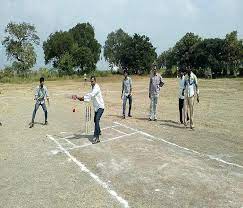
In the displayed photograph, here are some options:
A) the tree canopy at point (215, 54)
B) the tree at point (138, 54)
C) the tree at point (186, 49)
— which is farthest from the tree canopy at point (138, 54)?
the tree canopy at point (215, 54)

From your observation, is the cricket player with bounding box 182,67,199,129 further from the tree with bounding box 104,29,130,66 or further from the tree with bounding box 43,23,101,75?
the tree with bounding box 104,29,130,66

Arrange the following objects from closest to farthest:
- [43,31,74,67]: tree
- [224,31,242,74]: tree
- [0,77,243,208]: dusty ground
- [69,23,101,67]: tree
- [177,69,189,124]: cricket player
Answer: [0,77,243,208]: dusty ground
[177,69,189,124]: cricket player
[224,31,242,74]: tree
[43,31,74,67]: tree
[69,23,101,67]: tree

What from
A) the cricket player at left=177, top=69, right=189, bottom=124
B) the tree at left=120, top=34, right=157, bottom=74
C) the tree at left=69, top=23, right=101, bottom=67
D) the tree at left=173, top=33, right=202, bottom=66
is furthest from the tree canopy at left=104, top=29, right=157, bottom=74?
the cricket player at left=177, top=69, right=189, bottom=124

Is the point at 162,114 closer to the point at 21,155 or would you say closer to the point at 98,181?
the point at 21,155

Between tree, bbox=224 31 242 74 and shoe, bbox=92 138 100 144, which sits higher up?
tree, bbox=224 31 242 74

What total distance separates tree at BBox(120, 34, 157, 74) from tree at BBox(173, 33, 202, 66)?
5.11 metres

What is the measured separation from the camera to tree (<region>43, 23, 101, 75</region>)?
294ft

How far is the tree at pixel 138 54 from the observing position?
88.2 meters

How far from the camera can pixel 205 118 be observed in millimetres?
20094

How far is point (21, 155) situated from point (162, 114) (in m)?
10.5

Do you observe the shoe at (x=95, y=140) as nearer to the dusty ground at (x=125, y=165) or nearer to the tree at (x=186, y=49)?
the dusty ground at (x=125, y=165)

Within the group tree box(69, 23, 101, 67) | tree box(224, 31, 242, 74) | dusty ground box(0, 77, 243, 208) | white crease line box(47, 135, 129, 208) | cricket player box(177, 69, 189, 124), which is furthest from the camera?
tree box(69, 23, 101, 67)

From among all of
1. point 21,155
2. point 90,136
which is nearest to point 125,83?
point 90,136

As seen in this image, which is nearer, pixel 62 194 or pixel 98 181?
pixel 62 194
